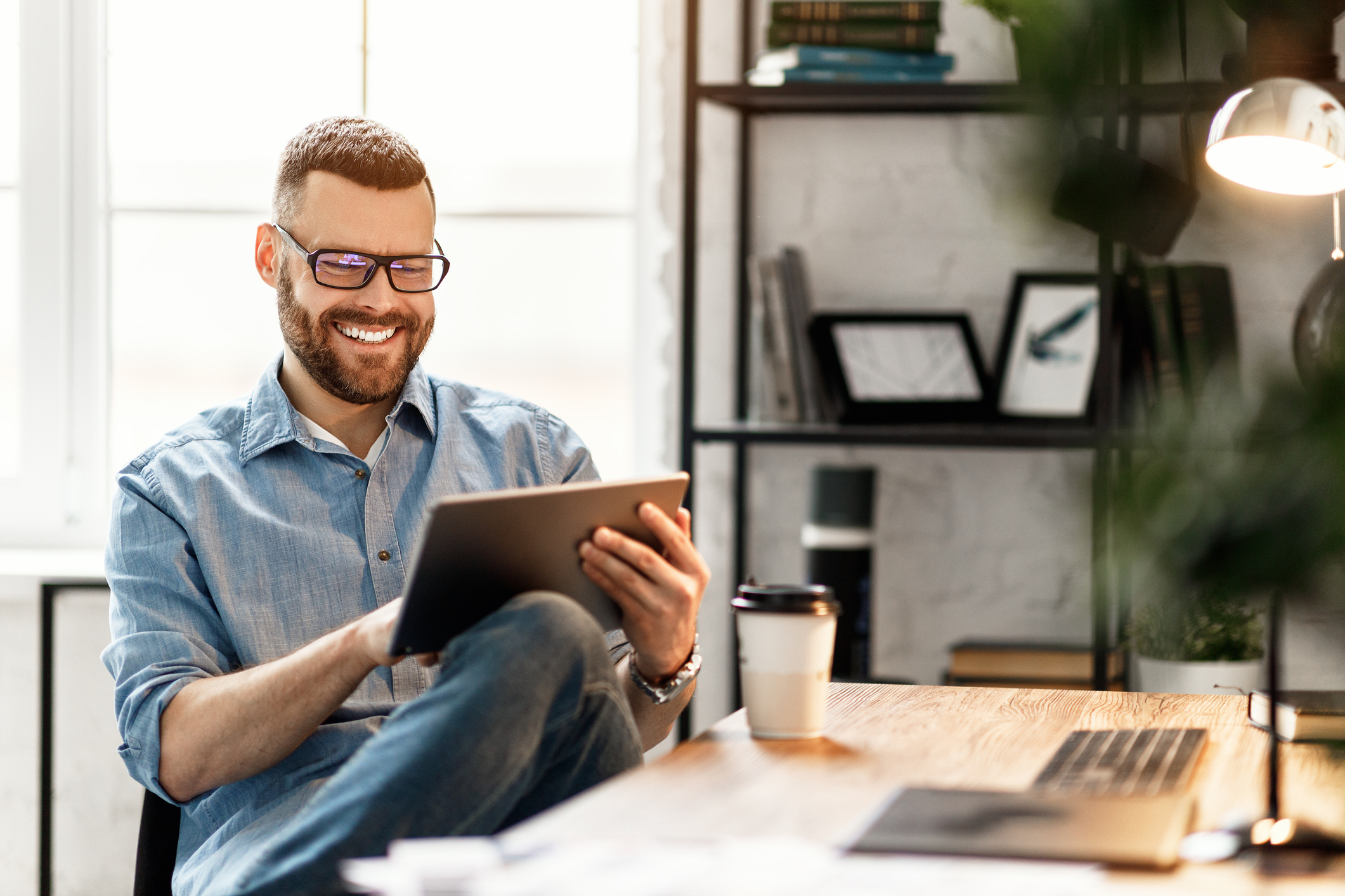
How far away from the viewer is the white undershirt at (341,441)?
1435 mm

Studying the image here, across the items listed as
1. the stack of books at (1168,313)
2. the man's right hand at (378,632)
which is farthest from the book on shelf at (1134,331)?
the man's right hand at (378,632)

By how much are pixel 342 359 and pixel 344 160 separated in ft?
0.74

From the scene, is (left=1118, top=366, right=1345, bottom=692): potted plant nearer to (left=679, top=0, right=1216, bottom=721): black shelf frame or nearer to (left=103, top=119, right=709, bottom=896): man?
(left=103, top=119, right=709, bottom=896): man

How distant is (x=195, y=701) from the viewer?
119 centimetres

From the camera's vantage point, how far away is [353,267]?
4.85 ft

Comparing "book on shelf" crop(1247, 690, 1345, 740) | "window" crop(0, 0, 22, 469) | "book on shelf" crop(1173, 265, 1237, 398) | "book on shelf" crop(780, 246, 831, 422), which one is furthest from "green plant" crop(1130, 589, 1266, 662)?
"window" crop(0, 0, 22, 469)

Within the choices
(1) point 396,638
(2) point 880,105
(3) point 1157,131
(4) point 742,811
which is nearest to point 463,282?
(2) point 880,105

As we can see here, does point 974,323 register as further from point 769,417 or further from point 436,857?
point 436,857

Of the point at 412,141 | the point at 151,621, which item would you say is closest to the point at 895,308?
the point at 412,141

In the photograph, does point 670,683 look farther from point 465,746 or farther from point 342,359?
point 342,359

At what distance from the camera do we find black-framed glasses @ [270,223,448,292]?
1.47m

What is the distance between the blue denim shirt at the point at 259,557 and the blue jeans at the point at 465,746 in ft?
1.29

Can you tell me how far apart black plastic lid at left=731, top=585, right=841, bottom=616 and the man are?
81mm

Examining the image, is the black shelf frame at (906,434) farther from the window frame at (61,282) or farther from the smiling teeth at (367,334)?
the window frame at (61,282)
